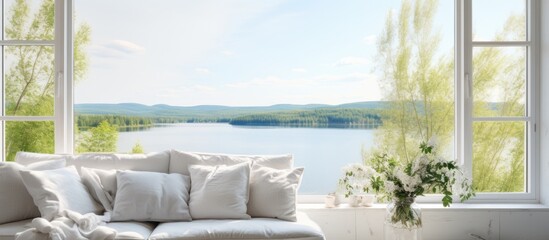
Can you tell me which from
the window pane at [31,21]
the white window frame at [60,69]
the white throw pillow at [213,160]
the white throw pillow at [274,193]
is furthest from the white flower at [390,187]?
the window pane at [31,21]

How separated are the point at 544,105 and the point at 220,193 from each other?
9.15 ft

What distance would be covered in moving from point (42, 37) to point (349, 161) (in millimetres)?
2797

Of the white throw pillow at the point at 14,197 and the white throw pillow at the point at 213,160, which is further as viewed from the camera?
the white throw pillow at the point at 213,160

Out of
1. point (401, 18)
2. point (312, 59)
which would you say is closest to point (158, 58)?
point (312, 59)

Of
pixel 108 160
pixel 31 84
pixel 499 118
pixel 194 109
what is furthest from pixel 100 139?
pixel 499 118

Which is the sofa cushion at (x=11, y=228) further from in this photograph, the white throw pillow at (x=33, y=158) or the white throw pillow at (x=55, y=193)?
the white throw pillow at (x=33, y=158)

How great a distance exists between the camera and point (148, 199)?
3.90 metres

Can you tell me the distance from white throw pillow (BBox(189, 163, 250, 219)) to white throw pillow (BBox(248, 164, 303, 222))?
0.08m

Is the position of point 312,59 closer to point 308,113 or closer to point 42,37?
point 308,113

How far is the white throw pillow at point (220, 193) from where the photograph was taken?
12.9 feet

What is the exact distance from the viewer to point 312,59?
16.0ft

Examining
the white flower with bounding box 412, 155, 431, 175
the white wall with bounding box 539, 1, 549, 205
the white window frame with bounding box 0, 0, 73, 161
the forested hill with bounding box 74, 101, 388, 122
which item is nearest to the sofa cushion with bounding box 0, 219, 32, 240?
the white window frame with bounding box 0, 0, 73, 161

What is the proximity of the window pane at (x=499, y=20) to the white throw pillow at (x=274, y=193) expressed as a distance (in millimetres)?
2060

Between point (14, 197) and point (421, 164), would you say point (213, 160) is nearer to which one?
point (14, 197)
